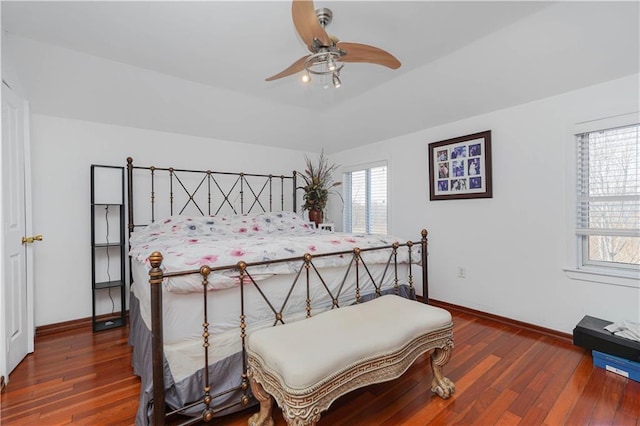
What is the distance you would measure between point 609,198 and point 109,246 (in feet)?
15.0

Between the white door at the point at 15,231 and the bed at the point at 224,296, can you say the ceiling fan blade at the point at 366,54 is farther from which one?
the white door at the point at 15,231

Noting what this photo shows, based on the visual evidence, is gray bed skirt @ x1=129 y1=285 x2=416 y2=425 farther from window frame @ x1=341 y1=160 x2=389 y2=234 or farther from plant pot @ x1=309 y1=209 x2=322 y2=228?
window frame @ x1=341 y1=160 x2=389 y2=234

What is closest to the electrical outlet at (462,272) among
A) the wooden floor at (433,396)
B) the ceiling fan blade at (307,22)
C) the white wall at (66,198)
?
the wooden floor at (433,396)

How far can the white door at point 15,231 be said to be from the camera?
212 cm

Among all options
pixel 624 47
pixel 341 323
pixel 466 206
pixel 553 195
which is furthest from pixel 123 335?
pixel 624 47

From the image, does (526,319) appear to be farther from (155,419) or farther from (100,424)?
(100,424)

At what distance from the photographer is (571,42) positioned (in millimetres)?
2297

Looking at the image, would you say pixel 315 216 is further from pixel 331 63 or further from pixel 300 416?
pixel 300 416

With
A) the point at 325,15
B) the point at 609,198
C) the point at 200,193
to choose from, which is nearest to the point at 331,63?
the point at 325,15

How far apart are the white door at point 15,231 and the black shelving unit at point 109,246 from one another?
57 cm

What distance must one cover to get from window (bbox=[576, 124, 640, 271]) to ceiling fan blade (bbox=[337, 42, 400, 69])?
1.91 m

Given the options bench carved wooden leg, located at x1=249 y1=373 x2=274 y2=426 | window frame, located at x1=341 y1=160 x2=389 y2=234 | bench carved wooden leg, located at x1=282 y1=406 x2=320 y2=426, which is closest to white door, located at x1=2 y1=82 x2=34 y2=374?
bench carved wooden leg, located at x1=249 y1=373 x2=274 y2=426

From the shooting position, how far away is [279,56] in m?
2.76

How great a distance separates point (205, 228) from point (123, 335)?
4.10ft
